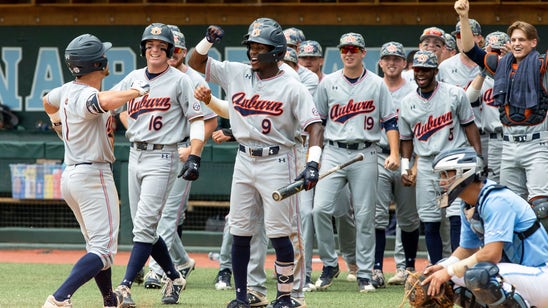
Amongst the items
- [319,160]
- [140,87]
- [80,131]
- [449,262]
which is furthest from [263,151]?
[449,262]

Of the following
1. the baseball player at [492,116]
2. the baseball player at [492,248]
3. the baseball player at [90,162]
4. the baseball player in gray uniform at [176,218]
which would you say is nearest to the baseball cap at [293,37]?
the baseball player in gray uniform at [176,218]

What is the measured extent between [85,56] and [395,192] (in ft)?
10.7

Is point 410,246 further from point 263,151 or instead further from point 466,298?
point 466,298

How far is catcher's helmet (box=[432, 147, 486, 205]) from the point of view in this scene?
5.10 meters

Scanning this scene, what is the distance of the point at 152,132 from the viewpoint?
6.83 meters

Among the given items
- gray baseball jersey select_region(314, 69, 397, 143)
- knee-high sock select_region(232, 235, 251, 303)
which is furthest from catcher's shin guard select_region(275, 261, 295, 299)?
gray baseball jersey select_region(314, 69, 397, 143)

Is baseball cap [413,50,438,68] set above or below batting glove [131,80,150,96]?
above

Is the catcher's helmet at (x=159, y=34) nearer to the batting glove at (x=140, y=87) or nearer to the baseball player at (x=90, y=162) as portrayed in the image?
the baseball player at (x=90, y=162)

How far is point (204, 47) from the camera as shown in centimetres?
627

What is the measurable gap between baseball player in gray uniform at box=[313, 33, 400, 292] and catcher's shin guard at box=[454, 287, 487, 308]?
7.79 feet

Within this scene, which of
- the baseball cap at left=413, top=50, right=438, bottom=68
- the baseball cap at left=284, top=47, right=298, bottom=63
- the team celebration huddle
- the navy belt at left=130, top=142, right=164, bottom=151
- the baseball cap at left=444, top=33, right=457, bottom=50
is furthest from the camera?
the baseball cap at left=444, top=33, right=457, bottom=50

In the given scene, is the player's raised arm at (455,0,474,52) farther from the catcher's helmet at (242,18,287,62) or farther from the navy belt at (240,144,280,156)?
the navy belt at (240,144,280,156)

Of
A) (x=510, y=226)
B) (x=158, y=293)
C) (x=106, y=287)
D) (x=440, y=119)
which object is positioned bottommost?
(x=158, y=293)

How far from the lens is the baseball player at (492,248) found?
494 centimetres
